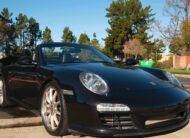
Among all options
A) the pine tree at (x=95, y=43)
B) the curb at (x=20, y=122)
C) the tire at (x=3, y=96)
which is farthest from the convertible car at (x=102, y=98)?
the pine tree at (x=95, y=43)

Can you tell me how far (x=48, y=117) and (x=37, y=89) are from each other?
1.51 ft

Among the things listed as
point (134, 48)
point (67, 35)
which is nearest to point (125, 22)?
point (134, 48)

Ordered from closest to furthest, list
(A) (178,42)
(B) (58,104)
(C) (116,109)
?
(C) (116,109) < (B) (58,104) < (A) (178,42)

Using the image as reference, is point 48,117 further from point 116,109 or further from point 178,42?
point 178,42

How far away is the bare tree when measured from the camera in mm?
73438

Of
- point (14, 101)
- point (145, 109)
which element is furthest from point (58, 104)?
point (14, 101)

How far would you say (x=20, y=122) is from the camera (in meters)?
5.14

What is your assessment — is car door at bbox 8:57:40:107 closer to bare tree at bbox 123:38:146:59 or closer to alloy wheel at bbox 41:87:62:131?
alloy wheel at bbox 41:87:62:131

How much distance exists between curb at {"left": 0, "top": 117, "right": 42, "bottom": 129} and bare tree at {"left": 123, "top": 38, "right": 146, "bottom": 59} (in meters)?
68.2

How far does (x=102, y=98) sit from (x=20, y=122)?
1573 millimetres

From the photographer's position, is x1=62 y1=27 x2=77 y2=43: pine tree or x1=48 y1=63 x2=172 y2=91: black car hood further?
x1=62 y1=27 x2=77 y2=43: pine tree

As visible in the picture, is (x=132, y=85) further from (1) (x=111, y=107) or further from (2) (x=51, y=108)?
(2) (x=51, y=108)

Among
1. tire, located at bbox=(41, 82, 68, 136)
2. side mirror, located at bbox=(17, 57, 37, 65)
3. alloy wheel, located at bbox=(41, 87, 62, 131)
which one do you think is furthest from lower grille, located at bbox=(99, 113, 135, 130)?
side mirror, located at bbox=(17, 57, 37, 65)

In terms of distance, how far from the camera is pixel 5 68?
21.1ft
